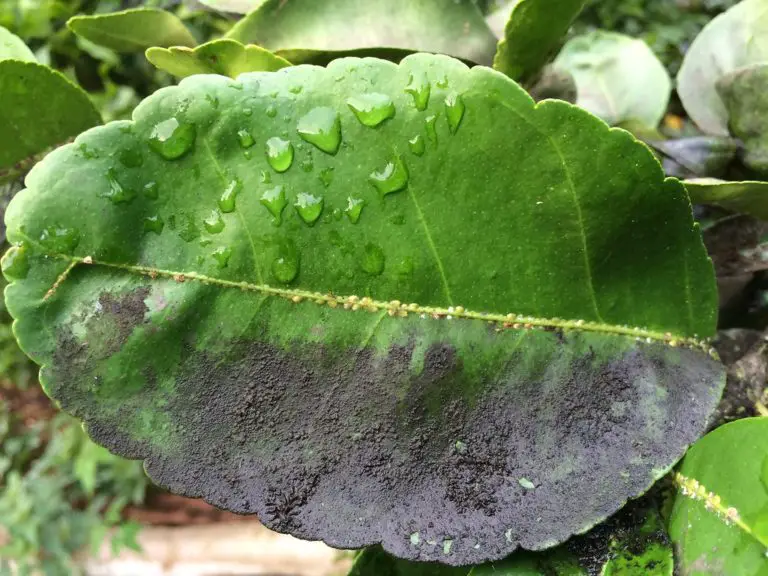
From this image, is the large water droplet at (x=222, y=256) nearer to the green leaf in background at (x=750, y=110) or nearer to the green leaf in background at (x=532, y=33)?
the green leaf in background at (x=532, y=33)

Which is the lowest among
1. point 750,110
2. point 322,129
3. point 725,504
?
point 725,504

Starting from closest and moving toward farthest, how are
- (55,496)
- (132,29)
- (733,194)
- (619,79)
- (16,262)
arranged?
1. (16,262)
2. (733,194)
3. (132,29)
4. (619,79)
5. (55,496)

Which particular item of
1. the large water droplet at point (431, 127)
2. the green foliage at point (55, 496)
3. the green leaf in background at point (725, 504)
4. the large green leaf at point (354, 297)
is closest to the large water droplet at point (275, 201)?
the large green leaf at point (354, 297)

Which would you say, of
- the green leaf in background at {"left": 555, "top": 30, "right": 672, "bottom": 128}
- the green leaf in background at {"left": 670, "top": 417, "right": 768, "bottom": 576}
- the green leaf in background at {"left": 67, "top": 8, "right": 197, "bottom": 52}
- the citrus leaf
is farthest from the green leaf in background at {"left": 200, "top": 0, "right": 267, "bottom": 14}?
the green leaf in background at {"left": 670, "top": 417, "right": 768, "bottom": 576}

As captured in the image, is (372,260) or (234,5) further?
(234,5)

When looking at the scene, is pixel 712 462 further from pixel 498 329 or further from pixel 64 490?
pixel 64 490

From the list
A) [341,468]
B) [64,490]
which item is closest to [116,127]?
[341,468]

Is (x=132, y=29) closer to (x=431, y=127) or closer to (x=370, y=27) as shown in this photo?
(x=370, y=27)

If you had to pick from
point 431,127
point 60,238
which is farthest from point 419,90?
point 60,238
